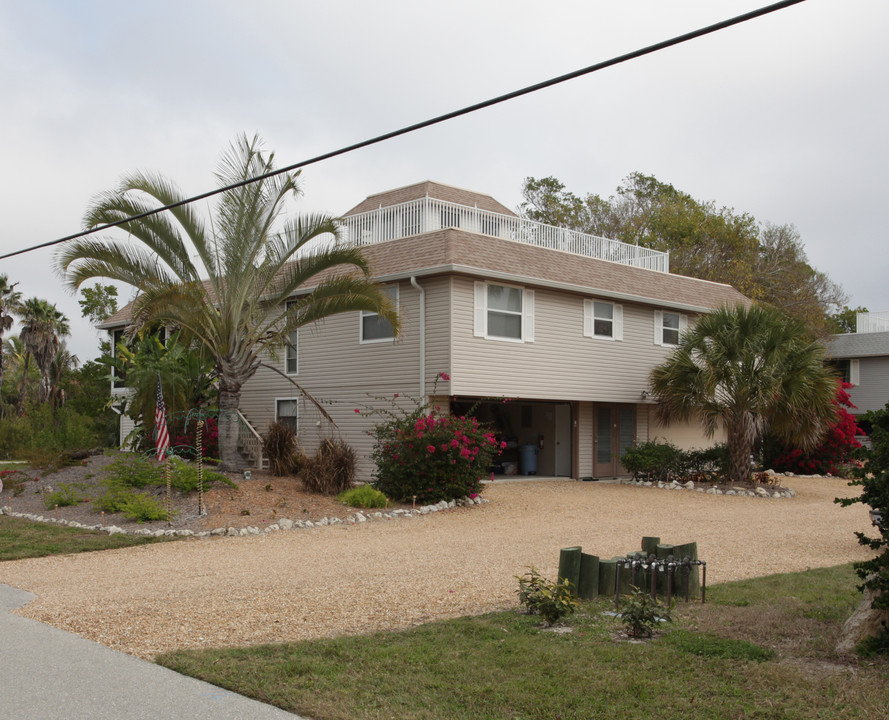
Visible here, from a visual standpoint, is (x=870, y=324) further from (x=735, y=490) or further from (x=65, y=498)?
(x=65, y=498)

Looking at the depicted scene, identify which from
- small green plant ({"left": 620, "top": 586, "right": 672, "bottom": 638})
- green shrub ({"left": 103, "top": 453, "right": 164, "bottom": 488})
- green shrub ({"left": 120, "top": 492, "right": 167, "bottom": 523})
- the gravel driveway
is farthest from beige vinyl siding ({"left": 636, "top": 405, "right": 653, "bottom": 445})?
small green plant ({"left": 620, "top": 586, "right": 672, "bottom": 638})

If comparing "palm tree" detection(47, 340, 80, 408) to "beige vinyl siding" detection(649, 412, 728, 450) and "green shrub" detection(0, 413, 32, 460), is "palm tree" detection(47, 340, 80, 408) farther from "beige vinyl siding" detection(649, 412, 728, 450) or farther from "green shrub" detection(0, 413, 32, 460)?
"beige vinyl siding" detection(649, 412, 728, 450)

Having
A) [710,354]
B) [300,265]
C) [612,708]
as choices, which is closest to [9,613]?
[612,708]

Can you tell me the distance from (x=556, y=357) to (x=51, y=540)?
40.5 feet

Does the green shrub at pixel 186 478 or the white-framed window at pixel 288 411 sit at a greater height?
the white-framed window at pixel 288 411

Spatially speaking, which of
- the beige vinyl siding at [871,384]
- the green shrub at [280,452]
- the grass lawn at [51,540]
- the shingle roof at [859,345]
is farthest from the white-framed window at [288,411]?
the beige vinyl siding at [871,384]

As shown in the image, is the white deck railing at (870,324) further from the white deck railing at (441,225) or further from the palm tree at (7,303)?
the palm tree at (7,303)

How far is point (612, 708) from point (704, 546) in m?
7.24

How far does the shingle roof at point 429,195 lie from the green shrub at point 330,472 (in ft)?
32.4

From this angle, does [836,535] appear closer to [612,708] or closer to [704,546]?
[704,546]

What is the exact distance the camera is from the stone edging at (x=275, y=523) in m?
12.7

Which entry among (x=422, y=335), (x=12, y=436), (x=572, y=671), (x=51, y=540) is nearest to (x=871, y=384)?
(x=422, y=335)

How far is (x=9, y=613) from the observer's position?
7816mm

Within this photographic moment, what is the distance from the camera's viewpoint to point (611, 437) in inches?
932
